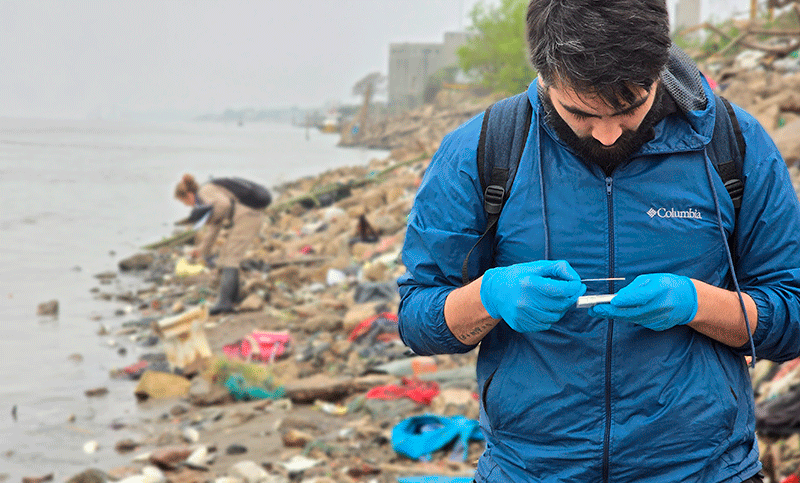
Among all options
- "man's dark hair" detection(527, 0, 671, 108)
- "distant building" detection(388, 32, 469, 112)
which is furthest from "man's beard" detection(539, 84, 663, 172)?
"distant building" detection(388, 32, 469, 112)

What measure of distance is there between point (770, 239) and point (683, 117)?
0.31m

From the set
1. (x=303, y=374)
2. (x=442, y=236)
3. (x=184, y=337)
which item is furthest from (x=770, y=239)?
(x=184, y=337)

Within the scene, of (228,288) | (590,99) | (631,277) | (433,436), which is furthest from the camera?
(228,288)

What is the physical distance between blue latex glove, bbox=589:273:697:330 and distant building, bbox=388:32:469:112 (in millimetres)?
97112

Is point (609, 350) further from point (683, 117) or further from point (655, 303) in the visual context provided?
point (683, 117)

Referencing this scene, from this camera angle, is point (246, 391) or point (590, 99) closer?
point (590, 99)

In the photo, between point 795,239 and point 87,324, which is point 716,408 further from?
point 87,324

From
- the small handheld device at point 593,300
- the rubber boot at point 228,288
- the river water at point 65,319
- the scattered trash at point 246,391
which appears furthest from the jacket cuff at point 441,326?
the rubber boot at point 228,288

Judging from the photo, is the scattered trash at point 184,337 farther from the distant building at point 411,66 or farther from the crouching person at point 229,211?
the distant building at point 411,66

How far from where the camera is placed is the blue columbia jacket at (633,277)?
1.66 m

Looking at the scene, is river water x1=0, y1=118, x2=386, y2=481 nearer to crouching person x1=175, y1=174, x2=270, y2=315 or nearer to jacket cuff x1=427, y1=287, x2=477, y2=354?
crouching person x1=175, y1=174, x2=270, y2=315

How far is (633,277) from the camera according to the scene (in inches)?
66.2

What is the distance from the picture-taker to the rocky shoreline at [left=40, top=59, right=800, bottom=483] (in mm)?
5035

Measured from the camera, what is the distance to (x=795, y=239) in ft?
5.53
